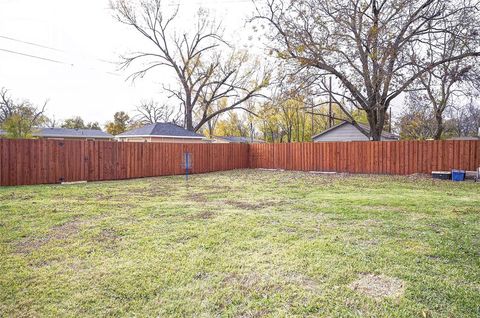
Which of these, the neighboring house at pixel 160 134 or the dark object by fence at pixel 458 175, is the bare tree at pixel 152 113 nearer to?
the neighboring house at pixel 160 134

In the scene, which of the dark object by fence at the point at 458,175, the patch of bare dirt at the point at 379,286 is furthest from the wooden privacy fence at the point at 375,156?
the patch of bare dirt at the point at 379,286

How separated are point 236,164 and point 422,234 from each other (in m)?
13.8

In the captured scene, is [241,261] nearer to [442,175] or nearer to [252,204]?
[252,204]

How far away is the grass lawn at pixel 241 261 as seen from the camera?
7.33 feet

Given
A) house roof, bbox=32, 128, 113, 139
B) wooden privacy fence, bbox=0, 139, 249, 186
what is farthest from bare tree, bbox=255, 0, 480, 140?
house roof, bbox=32, 128, 113, 139

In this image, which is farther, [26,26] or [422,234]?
[26,26]

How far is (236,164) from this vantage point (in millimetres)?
17469

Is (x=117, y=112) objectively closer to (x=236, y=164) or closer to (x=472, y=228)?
(x=236, y=164)

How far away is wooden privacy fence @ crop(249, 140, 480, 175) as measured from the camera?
11.4 m

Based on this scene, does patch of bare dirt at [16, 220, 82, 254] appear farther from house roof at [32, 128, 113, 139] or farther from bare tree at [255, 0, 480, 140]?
house roof at [32, 128, 113, 139]

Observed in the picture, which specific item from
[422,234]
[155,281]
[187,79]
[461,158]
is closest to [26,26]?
[187,79]

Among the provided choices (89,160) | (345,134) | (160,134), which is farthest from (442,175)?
(160,134)

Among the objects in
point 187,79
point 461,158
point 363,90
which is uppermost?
point 187,79

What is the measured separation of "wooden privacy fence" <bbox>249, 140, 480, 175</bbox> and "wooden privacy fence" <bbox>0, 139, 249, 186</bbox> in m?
4.04
